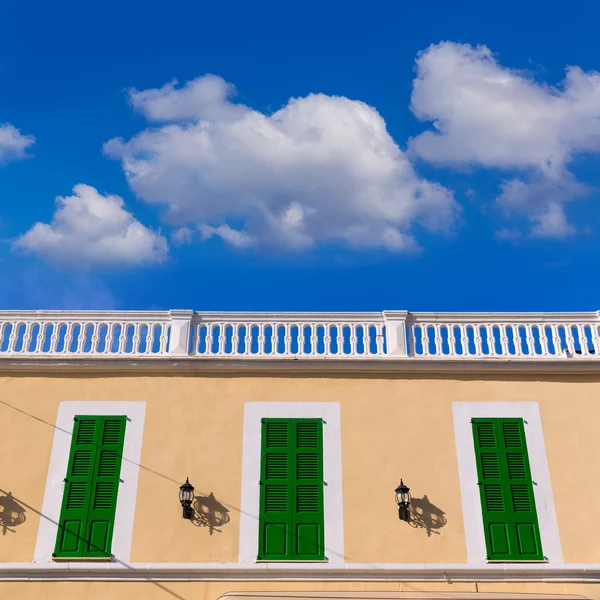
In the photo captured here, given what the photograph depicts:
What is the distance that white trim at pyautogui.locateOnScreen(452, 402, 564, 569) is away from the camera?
11.7m

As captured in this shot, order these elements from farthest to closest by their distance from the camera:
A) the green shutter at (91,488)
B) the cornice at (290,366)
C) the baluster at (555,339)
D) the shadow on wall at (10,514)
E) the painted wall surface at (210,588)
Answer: the baluster at (555,339) < the cornice at (290,366) < the shadow on wall at (10,514) < the green shutter at (91,488) < the painted wall surface at (210,588)

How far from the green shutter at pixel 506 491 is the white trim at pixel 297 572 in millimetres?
278

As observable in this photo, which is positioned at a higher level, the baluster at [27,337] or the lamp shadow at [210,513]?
the baluster at [27,337]

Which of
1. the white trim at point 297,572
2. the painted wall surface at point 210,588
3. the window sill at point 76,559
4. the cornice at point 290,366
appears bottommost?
the painted wall surface at point 210,588

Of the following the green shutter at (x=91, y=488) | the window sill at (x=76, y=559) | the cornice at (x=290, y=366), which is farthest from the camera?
the cornice at (x=290, y=366)

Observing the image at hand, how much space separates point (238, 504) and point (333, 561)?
1.75 metres

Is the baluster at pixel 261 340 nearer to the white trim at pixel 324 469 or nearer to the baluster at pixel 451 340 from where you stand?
the white trim at pixel 324 469

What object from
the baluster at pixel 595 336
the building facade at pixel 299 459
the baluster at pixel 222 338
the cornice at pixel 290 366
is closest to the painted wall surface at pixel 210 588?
the building facade at pixel 299 459

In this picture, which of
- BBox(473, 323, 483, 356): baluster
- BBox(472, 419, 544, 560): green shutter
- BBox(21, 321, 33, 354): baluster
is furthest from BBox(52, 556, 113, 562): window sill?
BBox(473, 323, 483, 356): baluster

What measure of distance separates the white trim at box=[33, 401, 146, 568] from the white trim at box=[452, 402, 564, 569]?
5367mm

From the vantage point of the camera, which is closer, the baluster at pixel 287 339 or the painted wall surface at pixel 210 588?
the painted wall surface at pixel 210 588

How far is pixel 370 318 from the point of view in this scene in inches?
535

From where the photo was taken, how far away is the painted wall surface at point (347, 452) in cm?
1175

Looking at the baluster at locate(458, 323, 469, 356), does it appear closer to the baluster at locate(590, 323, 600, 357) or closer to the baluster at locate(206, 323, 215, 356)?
the baluster at locate(590, 323, 600, 357)
